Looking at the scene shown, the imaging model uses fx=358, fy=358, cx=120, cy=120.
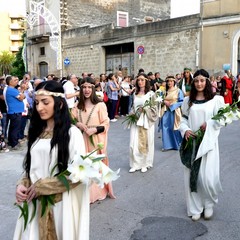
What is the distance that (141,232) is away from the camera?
13.7ft

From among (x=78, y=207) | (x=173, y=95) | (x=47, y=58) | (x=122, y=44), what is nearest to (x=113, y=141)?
(x=173, y=95)

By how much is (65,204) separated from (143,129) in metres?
4.32

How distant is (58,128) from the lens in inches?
103

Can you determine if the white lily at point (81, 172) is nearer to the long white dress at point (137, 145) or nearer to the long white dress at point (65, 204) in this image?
the long white dress at point (65, 204)

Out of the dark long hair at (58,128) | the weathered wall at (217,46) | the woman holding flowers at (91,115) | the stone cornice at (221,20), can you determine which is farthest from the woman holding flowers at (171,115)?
the stone cornice at (221,20)

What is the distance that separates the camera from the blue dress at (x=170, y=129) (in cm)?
852

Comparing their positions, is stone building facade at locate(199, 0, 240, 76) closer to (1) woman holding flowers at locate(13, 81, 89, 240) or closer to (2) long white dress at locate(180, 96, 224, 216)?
(2) long white dress at locate(180, 96, 224, 216)

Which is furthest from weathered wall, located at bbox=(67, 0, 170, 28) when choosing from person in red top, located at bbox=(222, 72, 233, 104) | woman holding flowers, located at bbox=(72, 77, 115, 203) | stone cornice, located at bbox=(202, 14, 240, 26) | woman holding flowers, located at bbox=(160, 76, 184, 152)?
woman holding flowers, located at bbox=(72, 77, 115, 203)

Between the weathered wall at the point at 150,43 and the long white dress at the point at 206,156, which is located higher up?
the weathered wall at the point at 150,43

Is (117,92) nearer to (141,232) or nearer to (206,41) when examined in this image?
(206,41)

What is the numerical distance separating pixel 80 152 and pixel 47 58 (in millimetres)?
27826

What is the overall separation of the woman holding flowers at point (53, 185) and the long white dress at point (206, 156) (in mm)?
2015

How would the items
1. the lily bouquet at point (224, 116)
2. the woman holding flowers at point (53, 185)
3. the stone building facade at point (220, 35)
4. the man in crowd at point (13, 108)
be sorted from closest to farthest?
the woman holding flowers at point (53, 185) < the lily bouquet at point (224, 116) < the man in crowd at point (13, 108) < the stone building facade at point (220, 35)

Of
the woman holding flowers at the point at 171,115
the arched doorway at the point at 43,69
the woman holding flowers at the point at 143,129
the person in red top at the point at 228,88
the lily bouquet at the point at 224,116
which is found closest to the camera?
the lily bouquet at the point at 224,116
